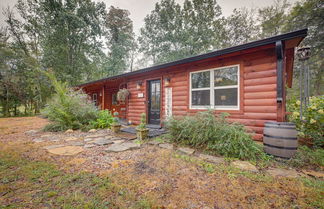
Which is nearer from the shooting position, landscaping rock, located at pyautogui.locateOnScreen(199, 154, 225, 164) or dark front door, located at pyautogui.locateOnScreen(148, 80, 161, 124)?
landscaping rock, located at pyautogui.locateOnScreen(199, 154, 225, 164)

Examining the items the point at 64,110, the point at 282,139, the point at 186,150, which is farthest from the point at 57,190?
the point at 64,110

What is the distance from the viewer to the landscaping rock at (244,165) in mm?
2031

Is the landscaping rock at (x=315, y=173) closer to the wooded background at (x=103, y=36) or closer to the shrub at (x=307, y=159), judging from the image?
the shrub at (x=307, y=159)

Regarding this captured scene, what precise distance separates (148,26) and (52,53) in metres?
9.35

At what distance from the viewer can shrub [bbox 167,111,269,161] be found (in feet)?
8.12

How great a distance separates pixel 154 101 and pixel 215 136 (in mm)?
3008

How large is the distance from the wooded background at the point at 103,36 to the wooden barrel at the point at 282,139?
1114 cm

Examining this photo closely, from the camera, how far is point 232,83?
349cm

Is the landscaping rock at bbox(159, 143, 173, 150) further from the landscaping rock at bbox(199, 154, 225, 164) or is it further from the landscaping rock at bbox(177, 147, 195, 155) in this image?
the landscaping rock at bbox(199, 154, 225, 164)

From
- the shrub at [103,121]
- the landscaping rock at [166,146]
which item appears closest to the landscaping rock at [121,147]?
the landscaping rock at [166,146]

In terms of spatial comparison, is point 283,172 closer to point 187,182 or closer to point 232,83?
point 187,182

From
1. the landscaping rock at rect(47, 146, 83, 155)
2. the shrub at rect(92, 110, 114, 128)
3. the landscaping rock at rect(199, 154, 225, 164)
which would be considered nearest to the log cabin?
the landscaping rock at rect(199, 154, 225, 164)

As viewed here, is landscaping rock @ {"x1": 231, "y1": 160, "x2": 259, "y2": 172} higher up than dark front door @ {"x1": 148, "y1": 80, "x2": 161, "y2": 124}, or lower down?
lower down

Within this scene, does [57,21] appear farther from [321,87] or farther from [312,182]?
[321,87]
